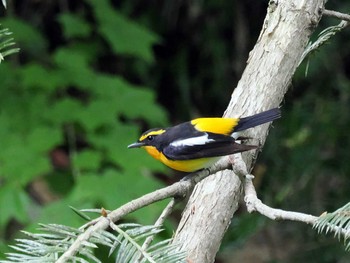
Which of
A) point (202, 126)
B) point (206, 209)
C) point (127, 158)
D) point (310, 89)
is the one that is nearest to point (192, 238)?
point (206, 209)

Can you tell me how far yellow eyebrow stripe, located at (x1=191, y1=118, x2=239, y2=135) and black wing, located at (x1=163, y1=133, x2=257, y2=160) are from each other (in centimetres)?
2

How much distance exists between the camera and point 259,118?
1.79m

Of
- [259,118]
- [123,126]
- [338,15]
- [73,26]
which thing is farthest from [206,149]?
[73,26]

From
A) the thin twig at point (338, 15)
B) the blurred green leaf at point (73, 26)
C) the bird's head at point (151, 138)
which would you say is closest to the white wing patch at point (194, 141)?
the bird's head at point (151, 138)

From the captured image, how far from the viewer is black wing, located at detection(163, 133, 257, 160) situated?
177 cm

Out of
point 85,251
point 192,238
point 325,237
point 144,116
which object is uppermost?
point 144,116

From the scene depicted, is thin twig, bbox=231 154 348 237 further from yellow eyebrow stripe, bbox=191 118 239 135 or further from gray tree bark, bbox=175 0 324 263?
yellow eyebrow stripe, bbox=191 118 239 135

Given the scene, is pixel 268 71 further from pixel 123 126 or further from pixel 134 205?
pixel 123 126

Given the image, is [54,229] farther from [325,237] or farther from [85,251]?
[325,237]

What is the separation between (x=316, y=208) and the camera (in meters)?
3.29

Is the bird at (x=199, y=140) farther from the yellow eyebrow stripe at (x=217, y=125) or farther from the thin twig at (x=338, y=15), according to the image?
the thin twig at (x=338, y=15)

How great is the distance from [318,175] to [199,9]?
53.0 inches

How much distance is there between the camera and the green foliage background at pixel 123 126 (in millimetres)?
3068

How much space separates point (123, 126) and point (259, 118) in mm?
1616
